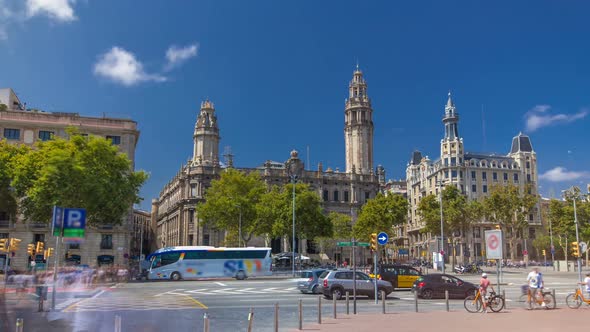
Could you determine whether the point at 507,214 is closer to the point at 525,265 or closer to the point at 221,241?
the point at 525,265

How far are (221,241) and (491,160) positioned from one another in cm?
5699

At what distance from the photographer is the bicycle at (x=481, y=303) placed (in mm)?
19688

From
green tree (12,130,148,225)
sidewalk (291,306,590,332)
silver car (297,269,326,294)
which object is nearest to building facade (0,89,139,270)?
green tree (12,130,148,225)

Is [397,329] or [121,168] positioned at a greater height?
[121,168]

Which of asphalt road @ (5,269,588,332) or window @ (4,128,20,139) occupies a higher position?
window @ (4,128,20,139)

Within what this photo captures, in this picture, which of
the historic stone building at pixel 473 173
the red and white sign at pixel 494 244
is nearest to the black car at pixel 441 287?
the red and white sign at pixel 494 244

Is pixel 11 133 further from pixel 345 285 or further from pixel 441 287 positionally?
pixel 441 287

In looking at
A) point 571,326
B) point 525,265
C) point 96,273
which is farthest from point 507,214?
point 571,326

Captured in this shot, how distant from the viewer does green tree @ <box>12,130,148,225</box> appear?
1652 inches

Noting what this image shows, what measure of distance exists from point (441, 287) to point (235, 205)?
43328 millimetres

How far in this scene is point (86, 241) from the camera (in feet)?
198

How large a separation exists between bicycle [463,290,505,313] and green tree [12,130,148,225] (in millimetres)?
32932

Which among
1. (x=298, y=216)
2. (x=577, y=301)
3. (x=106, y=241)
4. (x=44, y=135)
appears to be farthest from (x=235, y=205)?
(x=577, y=301)

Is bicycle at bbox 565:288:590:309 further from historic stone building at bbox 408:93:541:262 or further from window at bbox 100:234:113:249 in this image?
historic stone building at bbox 408:93:541:262
